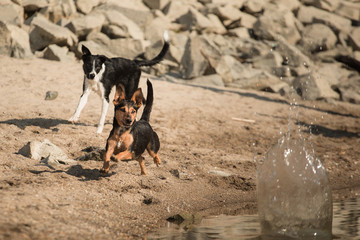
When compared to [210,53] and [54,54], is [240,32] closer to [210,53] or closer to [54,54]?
[210,53]

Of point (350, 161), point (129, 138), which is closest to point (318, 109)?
point (350, 161)

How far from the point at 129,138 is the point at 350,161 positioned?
5.59 m

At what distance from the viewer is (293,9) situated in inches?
1220

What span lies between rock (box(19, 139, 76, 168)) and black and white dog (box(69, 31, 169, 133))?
203cm

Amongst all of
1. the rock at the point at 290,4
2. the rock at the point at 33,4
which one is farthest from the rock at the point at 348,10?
the rock at the point at 33,4

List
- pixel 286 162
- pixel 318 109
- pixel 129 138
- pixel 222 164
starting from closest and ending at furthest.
Answer: pixel 286 162
pixel 129 138
pixel 222 164
pixel 318 109

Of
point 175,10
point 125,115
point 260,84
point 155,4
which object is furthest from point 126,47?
point 125,115

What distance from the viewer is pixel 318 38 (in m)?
27.0

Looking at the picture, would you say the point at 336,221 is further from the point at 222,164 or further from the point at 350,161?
the point at 350,161

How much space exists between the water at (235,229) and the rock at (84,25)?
1434 centimetres

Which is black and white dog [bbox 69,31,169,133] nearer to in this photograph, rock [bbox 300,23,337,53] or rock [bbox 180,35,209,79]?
rock [bbox 180,35,209,79]

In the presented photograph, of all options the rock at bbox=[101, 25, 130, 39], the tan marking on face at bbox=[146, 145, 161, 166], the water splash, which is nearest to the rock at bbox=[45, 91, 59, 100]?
the tan marking on face at bbox=[146, 145, 161, 166]

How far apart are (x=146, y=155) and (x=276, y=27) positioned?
805 inches

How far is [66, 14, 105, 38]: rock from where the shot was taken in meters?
18.9
